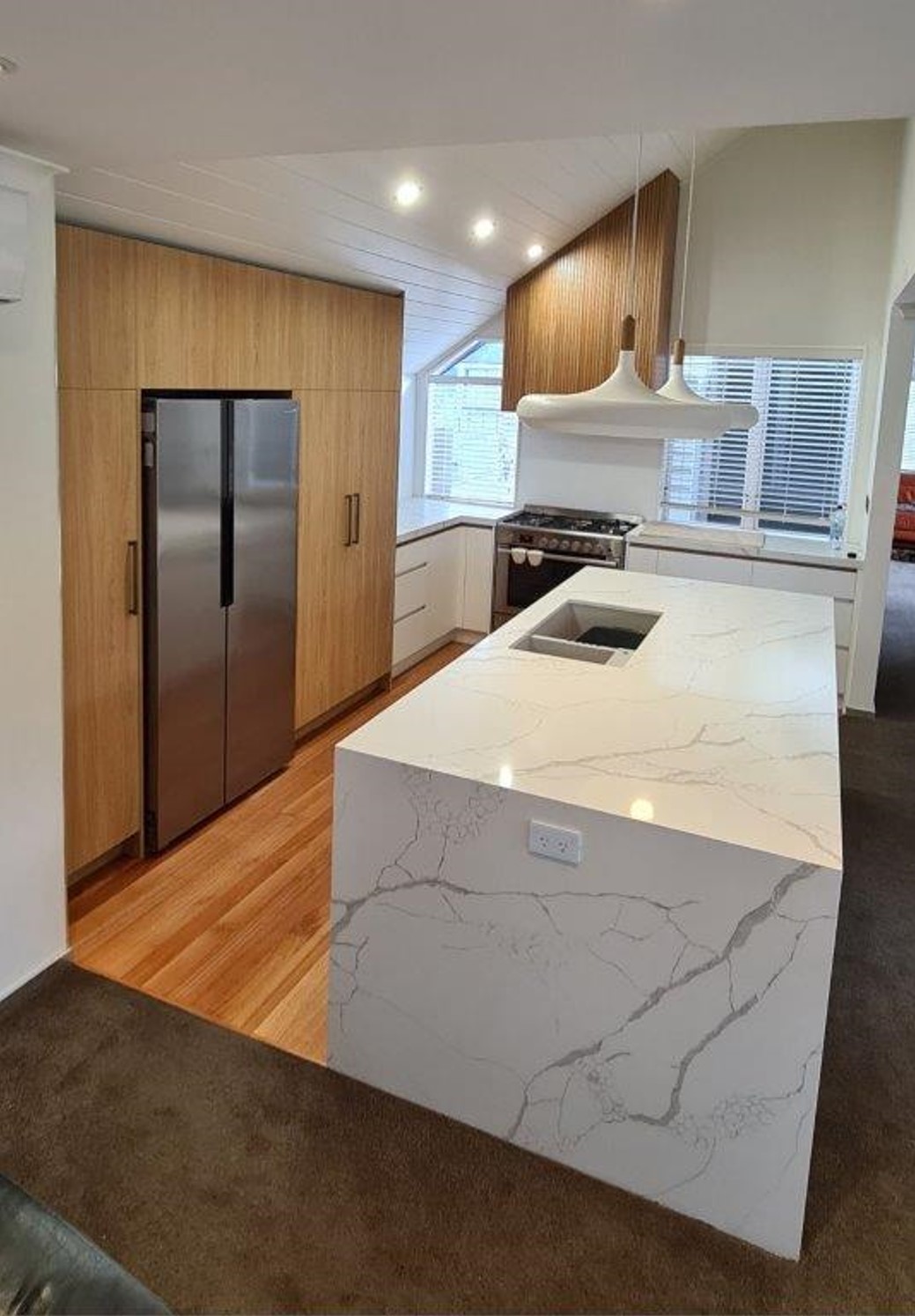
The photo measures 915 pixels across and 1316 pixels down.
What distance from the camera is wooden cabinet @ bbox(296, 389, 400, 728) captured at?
422cm

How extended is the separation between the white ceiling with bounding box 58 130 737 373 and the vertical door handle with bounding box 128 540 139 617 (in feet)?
3.21

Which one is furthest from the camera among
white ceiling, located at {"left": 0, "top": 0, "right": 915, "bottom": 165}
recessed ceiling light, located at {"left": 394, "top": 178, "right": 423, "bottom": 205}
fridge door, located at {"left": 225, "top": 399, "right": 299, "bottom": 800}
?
fridge door, located at {"left": 225, "top": 399, "right": 299, "bottom": 800}

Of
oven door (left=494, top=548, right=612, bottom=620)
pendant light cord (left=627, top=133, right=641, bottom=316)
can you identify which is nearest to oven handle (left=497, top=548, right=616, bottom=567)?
oven door (left=494, top=548, right=612, bottom=620)

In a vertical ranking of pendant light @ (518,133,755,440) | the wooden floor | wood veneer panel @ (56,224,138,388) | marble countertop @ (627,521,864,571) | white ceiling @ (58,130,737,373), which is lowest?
the wooden floor

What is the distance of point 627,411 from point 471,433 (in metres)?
3.89

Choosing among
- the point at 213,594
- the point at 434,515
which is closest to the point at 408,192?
the point at 213,594

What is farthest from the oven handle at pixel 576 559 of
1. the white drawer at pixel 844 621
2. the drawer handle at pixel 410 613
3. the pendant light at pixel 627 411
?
the pendant light at pixel 627 411

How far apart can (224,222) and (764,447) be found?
355cm

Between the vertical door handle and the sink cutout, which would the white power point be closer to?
the sink cutout

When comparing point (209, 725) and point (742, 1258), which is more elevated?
point (209, 725)

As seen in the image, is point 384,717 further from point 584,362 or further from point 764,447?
point 764,447

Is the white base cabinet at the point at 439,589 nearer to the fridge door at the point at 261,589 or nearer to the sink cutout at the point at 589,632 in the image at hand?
the fridge door at the point at 261,589

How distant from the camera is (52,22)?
1.50m

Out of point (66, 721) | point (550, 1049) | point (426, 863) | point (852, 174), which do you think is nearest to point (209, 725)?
point (66, 721)
